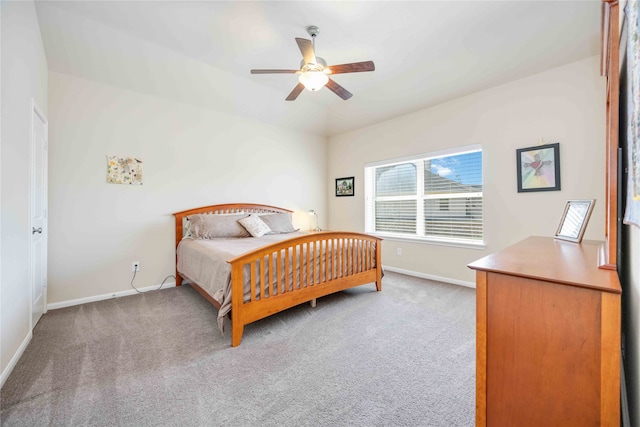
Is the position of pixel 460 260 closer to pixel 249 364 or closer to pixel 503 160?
pixel 503 160

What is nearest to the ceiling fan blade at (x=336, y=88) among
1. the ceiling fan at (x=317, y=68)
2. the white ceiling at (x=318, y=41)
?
the ceiling fan at (x=317, y=68)

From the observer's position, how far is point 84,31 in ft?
8.27

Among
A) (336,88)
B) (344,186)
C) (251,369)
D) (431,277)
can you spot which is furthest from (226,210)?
(431,277)

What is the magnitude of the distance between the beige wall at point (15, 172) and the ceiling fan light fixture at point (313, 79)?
2.01m

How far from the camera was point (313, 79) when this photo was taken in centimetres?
235

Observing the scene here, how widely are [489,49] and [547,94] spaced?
82 centimetres

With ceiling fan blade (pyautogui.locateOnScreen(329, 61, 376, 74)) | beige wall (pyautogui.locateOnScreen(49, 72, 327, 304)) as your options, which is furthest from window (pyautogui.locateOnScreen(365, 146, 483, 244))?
beige wall (pyautogui.locateOnScreen(49, 72, 327, 304))

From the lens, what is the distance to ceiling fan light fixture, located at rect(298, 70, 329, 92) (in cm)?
232

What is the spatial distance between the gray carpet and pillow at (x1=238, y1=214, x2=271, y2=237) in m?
1.23

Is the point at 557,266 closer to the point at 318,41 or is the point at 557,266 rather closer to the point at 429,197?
the point at 318,41

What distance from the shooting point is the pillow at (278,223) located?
157 inches

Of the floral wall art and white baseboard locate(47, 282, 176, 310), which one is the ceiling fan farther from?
white baseboard locate(47, 282, 176, 310)

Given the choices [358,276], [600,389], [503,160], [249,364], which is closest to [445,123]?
[503,160]

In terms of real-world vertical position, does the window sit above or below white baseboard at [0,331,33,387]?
above
